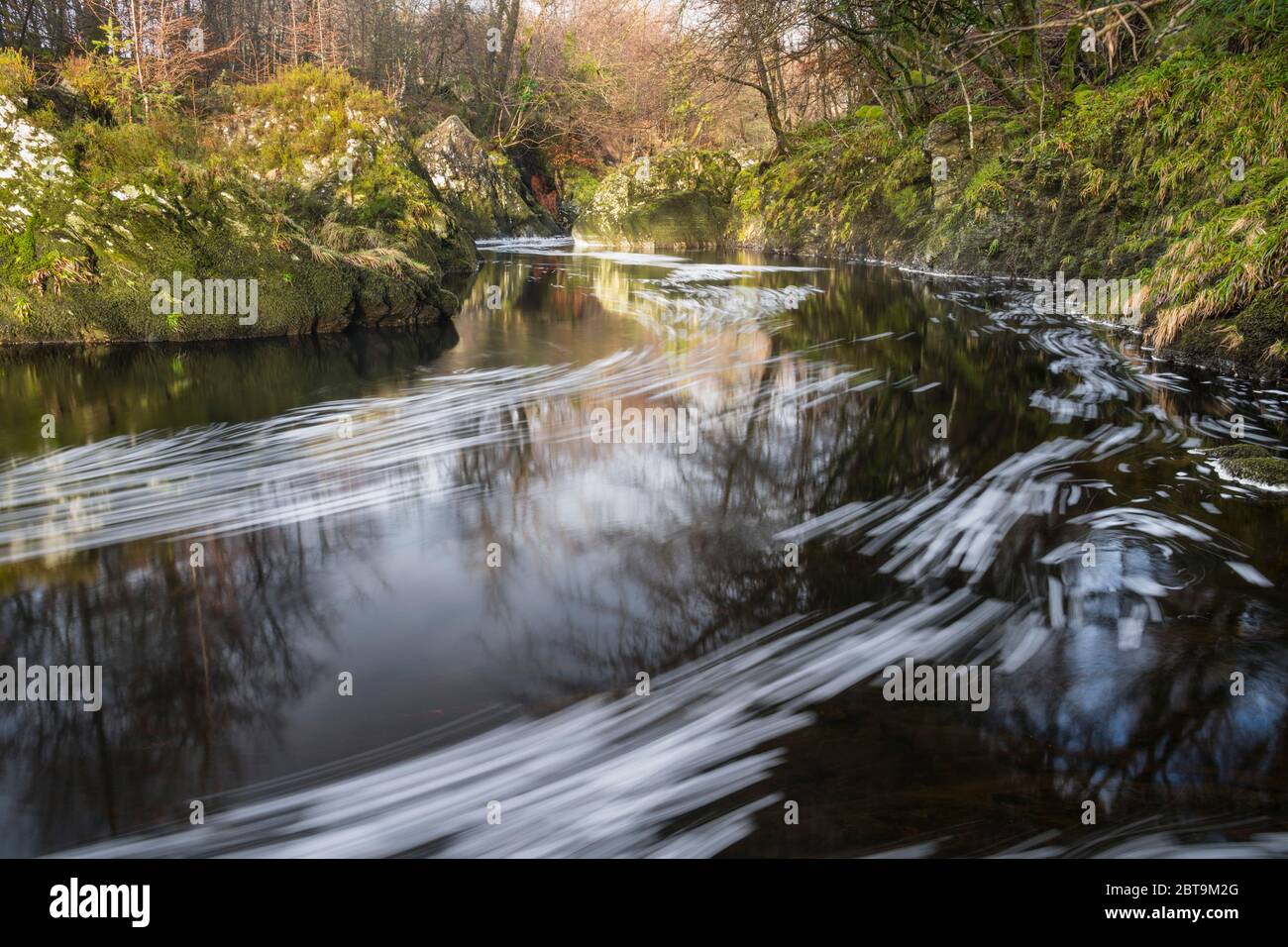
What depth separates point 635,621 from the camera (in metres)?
3.32

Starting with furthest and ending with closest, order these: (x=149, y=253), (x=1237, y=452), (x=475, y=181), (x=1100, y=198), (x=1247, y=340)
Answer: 1. (x=475, y=181)
2. (x=1100, y=198)
3. (x=149, y=253)
4. (x=1247, y=340)
5. (x=1237, y=452)

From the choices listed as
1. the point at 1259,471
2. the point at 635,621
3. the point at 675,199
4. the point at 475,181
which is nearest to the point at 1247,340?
the point at 1259,471

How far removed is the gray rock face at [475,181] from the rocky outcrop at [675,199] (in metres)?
3.37

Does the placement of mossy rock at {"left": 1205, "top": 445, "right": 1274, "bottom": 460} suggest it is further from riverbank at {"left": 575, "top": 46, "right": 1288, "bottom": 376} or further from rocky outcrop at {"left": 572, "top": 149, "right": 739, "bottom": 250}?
rocky outcrop at {"left": 572, "top": 149, "right": 739, "bottom": 250}

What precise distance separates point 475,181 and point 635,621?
24.5m

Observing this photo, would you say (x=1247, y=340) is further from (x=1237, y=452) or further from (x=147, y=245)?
(x=147, y=245)

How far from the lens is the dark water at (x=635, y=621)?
2.29 metres

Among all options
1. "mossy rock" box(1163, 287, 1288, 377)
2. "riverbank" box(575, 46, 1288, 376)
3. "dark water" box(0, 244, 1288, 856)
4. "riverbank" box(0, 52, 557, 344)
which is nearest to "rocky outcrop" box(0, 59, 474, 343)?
"riverbank" box(0, 52, 557, 344)

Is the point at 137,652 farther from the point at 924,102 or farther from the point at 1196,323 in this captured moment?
the point at 924,102

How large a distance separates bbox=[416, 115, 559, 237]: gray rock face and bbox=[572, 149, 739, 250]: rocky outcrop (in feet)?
11.1

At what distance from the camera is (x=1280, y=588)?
3.51 m

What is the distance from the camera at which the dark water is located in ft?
7.52

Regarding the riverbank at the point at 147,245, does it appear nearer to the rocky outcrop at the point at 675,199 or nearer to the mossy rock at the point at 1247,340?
the mossy rock at the point at 1247,340
